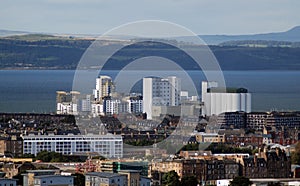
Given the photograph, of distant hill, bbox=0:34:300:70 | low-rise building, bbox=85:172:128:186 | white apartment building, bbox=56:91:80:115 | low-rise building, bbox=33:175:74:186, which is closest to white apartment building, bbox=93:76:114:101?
white apartment building, bbox=56:91:80:115

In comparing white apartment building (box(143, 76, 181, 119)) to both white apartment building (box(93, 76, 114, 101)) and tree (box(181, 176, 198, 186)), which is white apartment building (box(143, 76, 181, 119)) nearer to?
white apartment building (box(93, 76, 114, 101))

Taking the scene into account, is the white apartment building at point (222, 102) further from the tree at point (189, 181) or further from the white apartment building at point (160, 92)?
the tree at point (189, 181)

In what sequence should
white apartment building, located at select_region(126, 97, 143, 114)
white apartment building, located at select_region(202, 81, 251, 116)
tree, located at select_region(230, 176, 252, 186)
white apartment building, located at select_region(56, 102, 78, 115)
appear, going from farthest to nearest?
1. white apartment building, located at select_region(56, 102, 78, 115)
2. white apartment building, located at select_region(126, 97, 143, 114)
3. white apartment building, located at select_region(202, 81, 251, 116)
4. tree, located at select_region(230, 176, 252, 186)

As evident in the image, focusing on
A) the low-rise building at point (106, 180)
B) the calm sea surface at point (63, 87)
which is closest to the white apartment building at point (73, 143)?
the low-rise building at point (106, 180)

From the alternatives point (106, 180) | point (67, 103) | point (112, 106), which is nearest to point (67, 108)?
point (67, 103)

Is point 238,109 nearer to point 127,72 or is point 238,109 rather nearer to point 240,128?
point 240,128

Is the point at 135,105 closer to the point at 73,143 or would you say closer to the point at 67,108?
the point at 67,108
